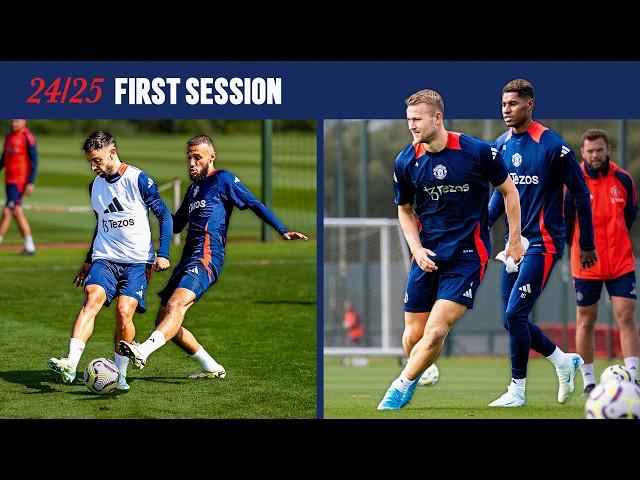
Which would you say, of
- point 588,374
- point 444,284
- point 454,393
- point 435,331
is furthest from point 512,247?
point 454,393

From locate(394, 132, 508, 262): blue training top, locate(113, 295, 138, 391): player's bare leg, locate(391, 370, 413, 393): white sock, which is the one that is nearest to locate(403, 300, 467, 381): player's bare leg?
locate(391, 370, 413, 393): white sock

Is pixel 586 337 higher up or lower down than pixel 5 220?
lower down

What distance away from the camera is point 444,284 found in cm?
992

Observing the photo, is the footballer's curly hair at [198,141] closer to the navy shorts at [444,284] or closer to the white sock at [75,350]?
the white sock at [75,350]

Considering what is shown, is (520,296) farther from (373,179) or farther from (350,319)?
(373,179)

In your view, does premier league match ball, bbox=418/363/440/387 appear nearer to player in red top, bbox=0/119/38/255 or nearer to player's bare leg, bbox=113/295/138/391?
player's bare leg, bbox=113/295/138/391

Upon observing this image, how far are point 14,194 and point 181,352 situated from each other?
5895 millimetres

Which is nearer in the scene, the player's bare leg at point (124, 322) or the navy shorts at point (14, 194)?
the player's bare leg at point (124, 322)

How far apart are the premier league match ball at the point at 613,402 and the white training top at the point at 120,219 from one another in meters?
3.68

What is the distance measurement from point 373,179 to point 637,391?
39.9 ft

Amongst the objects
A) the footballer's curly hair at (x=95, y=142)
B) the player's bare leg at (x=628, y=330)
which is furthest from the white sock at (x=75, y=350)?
the player's bare leg at (x=628, y=330)

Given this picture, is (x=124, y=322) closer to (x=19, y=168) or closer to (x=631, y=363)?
(x=631, y=363)

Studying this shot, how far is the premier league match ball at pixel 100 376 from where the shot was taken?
33.8 ft

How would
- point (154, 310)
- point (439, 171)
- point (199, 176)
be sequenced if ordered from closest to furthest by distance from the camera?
point (439, 171) < point (199, 176) < point (154, 310)
